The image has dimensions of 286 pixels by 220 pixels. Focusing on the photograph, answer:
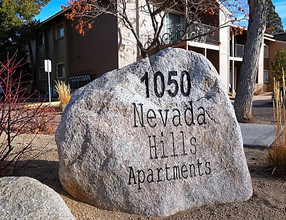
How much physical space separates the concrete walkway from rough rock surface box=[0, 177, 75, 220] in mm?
3512

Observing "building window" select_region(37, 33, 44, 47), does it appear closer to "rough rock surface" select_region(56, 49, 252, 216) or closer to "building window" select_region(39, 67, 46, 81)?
"building window" select_region(39, 67, 46, 81)

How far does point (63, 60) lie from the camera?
58.5ft

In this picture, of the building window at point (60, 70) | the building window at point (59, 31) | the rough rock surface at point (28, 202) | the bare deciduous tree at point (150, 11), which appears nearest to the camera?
the rough rock surface at point (28, 202)

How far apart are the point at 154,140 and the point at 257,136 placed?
11.2 ft

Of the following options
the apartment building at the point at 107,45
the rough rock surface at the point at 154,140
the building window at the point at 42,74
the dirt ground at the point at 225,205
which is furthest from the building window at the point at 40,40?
the rough rock surface at the point at 154,140

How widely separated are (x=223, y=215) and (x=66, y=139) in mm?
1519

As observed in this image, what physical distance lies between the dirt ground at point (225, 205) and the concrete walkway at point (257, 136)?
126 centimetres

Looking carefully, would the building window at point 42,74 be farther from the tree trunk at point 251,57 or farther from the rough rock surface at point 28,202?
the rough rock surface at point 28,202

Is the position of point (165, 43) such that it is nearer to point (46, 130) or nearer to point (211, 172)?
point (46, 130)

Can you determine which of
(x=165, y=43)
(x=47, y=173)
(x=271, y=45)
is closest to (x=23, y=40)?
(x=165, y=43)

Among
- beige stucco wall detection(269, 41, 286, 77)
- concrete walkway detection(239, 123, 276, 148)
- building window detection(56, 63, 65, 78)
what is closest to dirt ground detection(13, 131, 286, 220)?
concrete walkway detection(239, 123, 276, 148)

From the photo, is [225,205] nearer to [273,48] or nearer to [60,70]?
[60,70]

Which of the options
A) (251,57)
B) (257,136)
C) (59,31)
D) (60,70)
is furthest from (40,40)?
(257,136)

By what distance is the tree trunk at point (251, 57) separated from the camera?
671 centimetres
